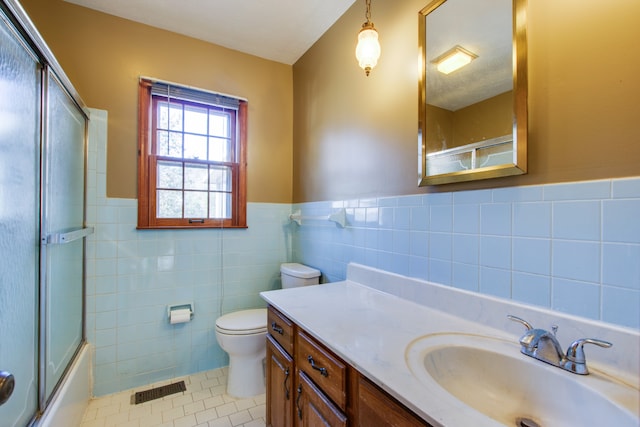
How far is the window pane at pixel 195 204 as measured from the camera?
221 cm

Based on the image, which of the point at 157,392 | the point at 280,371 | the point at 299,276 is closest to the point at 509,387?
the point at 280,371

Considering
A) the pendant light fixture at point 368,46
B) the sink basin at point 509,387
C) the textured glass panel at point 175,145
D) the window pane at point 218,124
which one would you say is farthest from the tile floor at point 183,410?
the pendant light fixture at point 368,46

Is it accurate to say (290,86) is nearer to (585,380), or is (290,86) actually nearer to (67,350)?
(67,350)

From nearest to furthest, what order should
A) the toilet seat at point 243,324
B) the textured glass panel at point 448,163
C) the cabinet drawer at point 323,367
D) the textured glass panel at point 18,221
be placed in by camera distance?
the cabinet drawer at point 323,367 → the textured glass panel at point 18,221 → the textured glass panel at point 448,163 → the toilet seat at point 243,324

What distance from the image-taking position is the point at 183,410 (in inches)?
70.7

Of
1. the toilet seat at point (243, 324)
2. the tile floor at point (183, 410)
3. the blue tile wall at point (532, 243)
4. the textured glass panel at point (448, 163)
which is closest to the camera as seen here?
the blue tile wall at point (532, 243)

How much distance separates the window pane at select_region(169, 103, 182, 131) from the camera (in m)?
2.19

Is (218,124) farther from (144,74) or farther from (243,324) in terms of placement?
(243,324)

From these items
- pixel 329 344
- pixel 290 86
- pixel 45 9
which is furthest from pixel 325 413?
pixel 45 9

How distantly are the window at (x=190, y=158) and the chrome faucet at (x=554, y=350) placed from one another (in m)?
2.02

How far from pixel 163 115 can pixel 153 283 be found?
4.14 ft

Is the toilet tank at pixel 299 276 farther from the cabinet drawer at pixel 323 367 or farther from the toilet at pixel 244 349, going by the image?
the cabinet drawer at pixel 323 367

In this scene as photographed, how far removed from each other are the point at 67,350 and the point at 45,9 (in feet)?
6.91

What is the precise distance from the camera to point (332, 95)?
2016 mm
